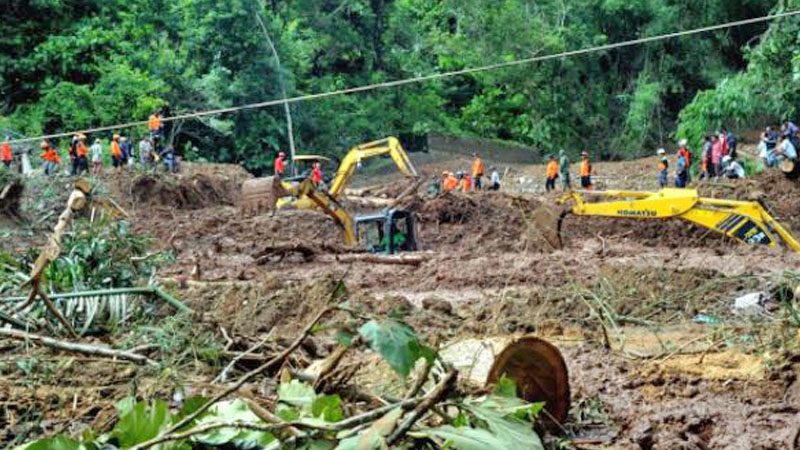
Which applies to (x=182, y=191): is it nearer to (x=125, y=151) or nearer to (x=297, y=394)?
(x=125, y=151)

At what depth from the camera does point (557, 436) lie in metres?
5.48

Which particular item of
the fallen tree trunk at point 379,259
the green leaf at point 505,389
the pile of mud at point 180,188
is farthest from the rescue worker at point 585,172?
the green leaf at point 505,389

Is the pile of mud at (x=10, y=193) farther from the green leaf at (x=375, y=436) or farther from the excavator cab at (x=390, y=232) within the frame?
the green leaf at (x=375, y=436)

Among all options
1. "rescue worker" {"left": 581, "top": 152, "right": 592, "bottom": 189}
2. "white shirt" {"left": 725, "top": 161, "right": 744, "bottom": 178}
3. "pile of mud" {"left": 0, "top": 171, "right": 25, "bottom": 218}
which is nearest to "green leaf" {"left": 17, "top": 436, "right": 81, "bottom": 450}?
"pile of mud" {"left": 0, "top": 171, "right": 25, "bottom": 218}

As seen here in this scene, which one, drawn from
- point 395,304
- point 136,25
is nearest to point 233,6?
point 136,25

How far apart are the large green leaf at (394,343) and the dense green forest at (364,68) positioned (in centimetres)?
2821

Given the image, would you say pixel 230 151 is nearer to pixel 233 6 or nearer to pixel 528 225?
pixel 233 6

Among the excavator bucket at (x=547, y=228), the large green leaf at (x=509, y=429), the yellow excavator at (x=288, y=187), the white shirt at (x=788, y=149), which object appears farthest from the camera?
the yellow excavator at (x=288, y=187)

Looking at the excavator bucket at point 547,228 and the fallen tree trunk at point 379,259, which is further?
the excavator bucket at point 547,228

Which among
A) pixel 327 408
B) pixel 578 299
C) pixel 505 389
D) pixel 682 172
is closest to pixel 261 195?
pixel 682 172

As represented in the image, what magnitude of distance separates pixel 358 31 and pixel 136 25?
906 centimetres

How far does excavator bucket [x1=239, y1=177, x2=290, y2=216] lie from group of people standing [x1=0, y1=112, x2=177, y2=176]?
3742 mm

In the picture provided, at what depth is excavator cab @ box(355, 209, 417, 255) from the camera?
17484mm

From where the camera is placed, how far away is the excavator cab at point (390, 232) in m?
17.5
